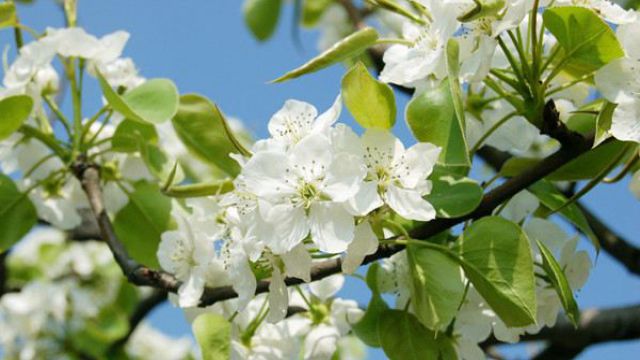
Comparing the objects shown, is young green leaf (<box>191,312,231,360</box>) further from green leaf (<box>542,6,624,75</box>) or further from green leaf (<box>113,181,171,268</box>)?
green leaf (<box>542,6,624,75</box>)

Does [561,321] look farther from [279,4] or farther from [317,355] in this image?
[279,4]

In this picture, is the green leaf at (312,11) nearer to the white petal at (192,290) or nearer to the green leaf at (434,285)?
the white petal at (192,290)

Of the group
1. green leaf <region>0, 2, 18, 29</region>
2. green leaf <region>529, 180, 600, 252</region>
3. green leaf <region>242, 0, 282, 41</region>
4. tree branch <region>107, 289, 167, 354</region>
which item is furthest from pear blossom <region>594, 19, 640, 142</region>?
green leaf <region>242, 0, 282, 41</region>

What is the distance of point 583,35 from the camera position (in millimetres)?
1054

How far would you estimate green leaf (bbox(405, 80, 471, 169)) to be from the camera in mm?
1040

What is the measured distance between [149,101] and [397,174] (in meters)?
0.52

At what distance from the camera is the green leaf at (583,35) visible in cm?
104

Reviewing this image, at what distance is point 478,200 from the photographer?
1058mm

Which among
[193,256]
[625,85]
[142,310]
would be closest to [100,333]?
[142,310]

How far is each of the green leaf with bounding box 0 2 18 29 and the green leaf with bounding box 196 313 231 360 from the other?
26.0 inches

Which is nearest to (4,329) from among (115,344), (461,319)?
(115,344)

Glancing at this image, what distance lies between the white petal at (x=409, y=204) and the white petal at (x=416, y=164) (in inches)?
0.6

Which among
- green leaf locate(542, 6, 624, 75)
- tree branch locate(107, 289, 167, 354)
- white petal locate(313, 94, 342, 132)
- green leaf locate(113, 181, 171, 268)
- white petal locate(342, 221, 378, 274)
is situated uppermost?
green leaf locate(542, 6, 624, 75)

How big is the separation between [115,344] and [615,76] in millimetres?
2226
